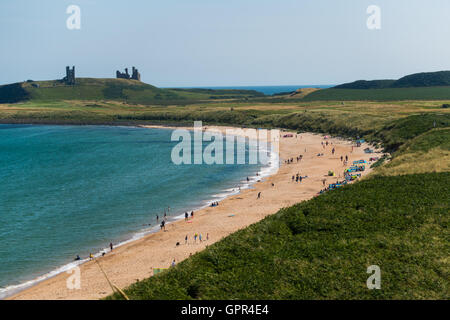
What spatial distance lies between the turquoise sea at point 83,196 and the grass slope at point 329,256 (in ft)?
51.5

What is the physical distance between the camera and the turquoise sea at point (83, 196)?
3547 centimetres

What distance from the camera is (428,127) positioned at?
7075 cm

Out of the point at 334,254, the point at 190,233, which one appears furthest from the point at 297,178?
the point at 334,254

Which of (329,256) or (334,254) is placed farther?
(334,254)

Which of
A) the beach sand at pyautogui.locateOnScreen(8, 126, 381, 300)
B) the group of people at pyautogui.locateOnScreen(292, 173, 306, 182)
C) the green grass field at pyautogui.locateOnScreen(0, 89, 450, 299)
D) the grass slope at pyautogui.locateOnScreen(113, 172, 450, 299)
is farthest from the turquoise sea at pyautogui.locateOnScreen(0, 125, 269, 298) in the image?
the green grass field at pyautogui.locateOnScreen(0, 89, 450, 299)

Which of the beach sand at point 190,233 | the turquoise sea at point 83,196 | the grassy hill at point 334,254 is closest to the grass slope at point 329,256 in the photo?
the grassy hill at point 334,254

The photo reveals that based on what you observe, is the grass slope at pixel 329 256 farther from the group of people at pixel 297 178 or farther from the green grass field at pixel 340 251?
the group of people at pixel 297 178

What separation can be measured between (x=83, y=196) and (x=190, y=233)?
22.5 metres

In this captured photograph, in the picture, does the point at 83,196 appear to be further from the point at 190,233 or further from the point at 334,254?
the point at 334,254

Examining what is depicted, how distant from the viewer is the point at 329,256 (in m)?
22.4

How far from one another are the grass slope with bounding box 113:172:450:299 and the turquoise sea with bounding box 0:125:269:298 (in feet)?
51.5

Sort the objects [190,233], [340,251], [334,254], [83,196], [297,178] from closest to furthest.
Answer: [334,254], [340,251], [190,233], [83,196], [297,178]

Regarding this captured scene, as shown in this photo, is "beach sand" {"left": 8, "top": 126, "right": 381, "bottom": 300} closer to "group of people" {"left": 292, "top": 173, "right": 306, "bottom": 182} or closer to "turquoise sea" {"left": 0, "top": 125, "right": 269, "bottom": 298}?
"group of people" {"left": 292, "top": 173, "right": 306, "bottom": 182}
